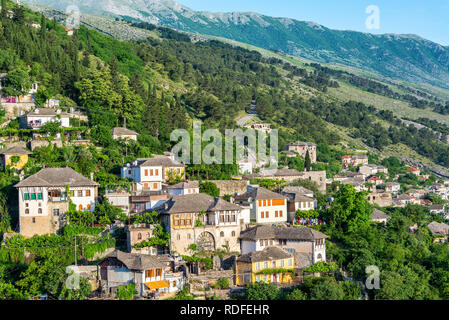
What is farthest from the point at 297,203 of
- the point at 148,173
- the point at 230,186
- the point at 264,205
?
the point at 148,173

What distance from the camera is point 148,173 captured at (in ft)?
208

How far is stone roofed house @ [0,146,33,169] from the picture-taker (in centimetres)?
6034

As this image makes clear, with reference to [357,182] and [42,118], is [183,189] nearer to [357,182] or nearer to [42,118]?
[42,118]

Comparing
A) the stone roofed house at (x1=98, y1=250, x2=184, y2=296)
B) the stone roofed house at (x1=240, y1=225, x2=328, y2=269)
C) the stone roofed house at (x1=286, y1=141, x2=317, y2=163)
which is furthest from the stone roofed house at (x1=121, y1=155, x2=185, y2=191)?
the stone roofed house at (x1=286, y1=141, x2=317, y2=163)

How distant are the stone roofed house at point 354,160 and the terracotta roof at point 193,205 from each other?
69867 millimetres

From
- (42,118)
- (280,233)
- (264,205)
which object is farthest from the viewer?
(42,118)

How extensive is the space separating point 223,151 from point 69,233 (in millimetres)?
30924

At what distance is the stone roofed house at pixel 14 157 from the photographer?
6034cm

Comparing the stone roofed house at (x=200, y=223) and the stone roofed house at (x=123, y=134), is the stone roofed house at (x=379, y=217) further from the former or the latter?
the stone roofed house at (x=123, y=134)

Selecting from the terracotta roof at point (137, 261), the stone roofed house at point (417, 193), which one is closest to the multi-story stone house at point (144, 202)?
the terracotta roof at point (137, 261)

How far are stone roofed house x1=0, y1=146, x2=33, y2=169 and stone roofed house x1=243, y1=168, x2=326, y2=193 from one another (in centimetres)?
2459

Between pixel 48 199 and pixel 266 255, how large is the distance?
18404 millimetres
